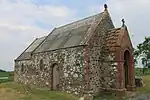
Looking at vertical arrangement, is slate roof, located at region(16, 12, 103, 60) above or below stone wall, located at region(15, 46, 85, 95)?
above

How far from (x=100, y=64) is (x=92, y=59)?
111 centimetres

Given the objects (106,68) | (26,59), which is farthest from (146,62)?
(106,68)

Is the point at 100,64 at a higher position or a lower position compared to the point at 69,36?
lower

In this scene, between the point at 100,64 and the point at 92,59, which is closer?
the point at 92,59

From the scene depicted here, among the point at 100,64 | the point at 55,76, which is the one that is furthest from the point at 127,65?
the point at 55,76

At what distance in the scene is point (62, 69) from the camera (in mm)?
26891

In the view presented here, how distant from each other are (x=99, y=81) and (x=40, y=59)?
954cm

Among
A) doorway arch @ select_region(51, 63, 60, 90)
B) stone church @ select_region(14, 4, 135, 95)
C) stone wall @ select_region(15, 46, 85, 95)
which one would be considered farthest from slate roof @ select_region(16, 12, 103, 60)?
doorway arch @ select_region(51, 63, 60, 90)

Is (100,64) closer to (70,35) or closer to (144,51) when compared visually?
(70,35)

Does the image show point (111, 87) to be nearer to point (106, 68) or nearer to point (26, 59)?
point (106, 68)

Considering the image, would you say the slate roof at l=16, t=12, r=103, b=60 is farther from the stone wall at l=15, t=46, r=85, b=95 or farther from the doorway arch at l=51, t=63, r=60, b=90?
the doorway arch at l=51, t=63, r=60, b=90

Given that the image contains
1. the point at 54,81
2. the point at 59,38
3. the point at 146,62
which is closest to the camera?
the point at 54,81

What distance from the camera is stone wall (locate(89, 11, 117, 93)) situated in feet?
80.0

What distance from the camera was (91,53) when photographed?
966 inches
